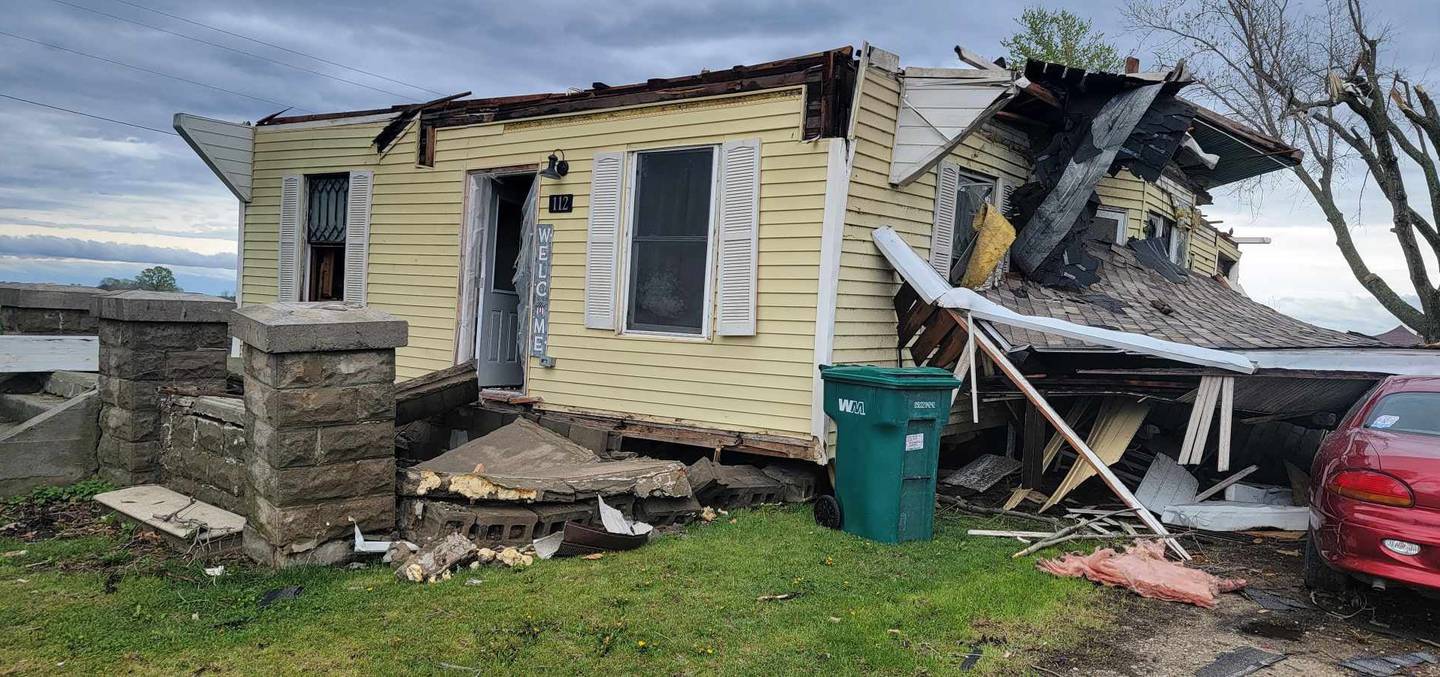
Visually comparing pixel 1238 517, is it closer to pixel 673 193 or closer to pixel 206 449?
pixel 673 193

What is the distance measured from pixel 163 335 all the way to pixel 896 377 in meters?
5.59

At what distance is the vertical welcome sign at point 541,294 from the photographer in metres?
8.87

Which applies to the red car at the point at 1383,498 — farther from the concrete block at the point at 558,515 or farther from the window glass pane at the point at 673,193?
the window glass pane at the point at 673,193

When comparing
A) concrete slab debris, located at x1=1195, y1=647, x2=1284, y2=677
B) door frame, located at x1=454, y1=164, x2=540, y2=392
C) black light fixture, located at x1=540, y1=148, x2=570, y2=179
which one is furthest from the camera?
door frame, located at x1=454, y1=164, x2=540, y2=392

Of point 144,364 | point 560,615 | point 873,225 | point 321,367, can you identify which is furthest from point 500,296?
point 560,615

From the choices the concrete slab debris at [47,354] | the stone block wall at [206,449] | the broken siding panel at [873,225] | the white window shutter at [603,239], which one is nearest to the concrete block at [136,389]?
the stone block wall at [206,449]

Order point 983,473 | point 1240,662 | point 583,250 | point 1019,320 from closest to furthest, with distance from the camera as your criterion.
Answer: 1. point 1240,662
2. point 1019,320
3. point 983,473
4. point 583,250

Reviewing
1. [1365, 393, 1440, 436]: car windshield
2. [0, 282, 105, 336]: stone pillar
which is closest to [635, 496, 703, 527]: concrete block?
[1365, 393, 1440, 436]: car windshield

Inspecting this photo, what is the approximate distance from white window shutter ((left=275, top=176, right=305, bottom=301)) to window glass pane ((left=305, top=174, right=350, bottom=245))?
0.11 meters

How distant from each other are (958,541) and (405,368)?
6.49 m

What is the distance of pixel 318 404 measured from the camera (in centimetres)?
525

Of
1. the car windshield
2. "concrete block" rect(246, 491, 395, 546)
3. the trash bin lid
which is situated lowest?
"concrete block" rect(246, 491, 395, 546)

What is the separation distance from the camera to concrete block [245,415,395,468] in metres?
5.12

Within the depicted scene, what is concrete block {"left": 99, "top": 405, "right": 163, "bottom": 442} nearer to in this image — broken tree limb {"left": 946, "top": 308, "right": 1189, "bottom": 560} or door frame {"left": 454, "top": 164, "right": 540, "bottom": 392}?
door frame {"left": 454, "top": 164, "right": 540, "bottom": 392}
